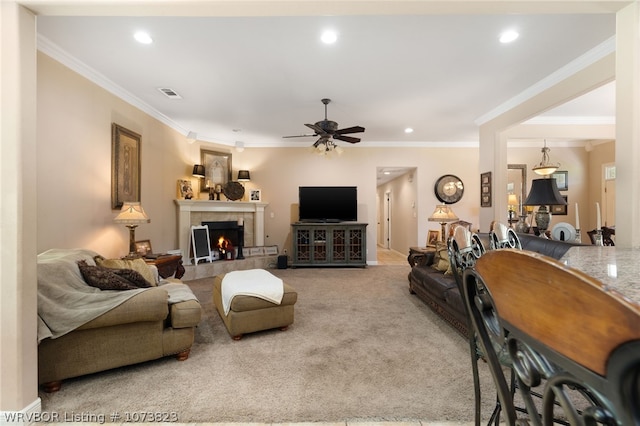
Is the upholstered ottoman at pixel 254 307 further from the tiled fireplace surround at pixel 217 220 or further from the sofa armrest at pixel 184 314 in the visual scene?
the tiled fireplace surround at pixel 217 220

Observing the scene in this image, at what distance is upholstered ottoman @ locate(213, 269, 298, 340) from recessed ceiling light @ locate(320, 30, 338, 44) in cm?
228

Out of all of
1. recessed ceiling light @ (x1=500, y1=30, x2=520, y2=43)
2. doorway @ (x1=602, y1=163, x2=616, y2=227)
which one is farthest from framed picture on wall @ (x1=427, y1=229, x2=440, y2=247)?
recessed ceiling light @ (x1=500, y1=30, x2=520, y2=43)

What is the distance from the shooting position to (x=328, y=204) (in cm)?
630

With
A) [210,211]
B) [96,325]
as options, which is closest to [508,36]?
[96,325]

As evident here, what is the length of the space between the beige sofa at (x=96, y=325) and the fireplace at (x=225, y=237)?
3.37 metres

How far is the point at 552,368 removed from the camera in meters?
0.41

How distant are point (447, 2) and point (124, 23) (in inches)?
96.8

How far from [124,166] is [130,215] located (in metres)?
0.83

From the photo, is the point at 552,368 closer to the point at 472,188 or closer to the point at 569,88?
the point at 569,88

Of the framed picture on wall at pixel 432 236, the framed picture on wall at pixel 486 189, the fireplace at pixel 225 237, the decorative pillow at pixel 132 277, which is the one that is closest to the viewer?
the decorative pillow at pixel 132 277

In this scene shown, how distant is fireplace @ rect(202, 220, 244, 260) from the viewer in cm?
567

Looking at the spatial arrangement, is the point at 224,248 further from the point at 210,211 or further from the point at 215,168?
the point at 215,168

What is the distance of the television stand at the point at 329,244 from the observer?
604cm

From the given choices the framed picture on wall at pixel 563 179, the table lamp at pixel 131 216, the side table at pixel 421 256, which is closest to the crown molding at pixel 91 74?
the table lamp at pixel 131 216
